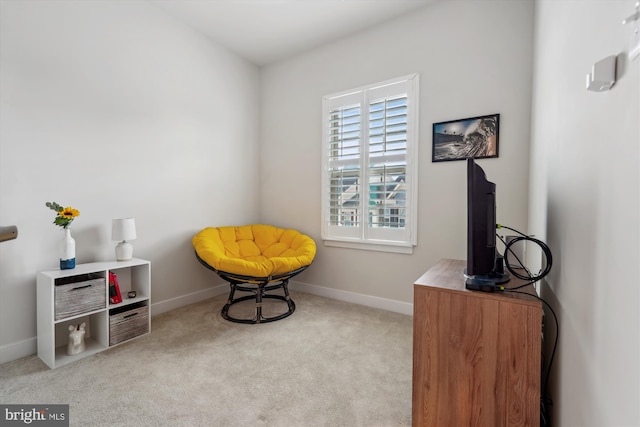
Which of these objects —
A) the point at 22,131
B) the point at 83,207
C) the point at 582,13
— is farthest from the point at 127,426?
the point at 582,13

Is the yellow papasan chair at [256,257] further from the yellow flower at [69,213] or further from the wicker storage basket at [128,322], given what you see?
the yellow flower at [69,213]

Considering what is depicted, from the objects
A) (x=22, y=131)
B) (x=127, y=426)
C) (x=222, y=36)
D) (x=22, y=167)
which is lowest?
(x=127, y=426)

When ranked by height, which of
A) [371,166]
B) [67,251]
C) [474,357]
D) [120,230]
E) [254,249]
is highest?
[371,166]

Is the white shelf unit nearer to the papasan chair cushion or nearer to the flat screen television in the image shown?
the papasan chair cushion

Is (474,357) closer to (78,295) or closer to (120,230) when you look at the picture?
(78,295)

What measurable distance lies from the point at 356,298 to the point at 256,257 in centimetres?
119

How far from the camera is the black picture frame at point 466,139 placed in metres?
2.40

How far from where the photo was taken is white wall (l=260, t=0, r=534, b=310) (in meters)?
2.33

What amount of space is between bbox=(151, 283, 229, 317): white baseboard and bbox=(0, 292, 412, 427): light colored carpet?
1.04 feet

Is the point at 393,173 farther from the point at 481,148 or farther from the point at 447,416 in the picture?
the point at 447,416

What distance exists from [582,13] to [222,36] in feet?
10.6

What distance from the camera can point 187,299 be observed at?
3.08 meters

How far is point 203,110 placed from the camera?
126 inches

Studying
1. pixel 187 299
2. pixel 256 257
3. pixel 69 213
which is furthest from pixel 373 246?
pixel 69 213
